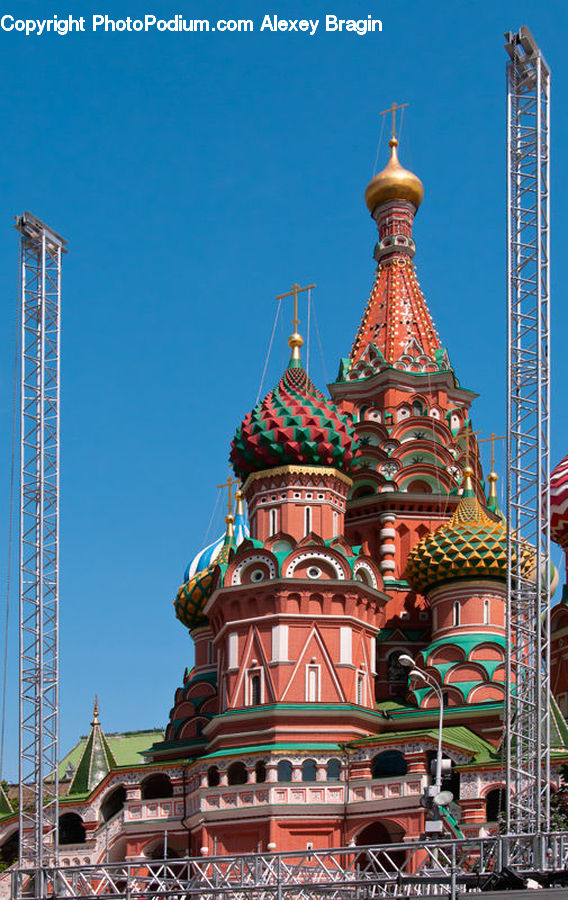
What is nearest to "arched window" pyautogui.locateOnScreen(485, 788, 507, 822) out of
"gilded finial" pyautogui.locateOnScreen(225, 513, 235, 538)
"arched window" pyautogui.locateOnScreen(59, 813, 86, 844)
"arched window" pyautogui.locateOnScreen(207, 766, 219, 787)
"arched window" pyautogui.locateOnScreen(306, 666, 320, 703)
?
"arched window" pyautogui.locateOnScreen(306, 666, 320, 703)

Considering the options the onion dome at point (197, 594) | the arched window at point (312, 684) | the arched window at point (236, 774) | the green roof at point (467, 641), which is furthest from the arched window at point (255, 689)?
the onion dome at point (197, 594)

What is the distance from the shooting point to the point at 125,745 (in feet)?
190

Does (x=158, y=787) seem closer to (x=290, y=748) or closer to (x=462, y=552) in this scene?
(x=290, y=748)

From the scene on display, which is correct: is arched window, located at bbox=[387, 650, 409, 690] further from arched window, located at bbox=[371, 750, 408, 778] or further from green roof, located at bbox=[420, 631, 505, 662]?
arched window, located at bbox=[371, 750, 408, 778]

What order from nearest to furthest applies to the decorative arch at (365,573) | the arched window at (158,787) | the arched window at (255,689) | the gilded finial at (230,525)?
the arched window at (255,689)
the decorative arch at (365,573)
the arched window at (158,787)
the gilded finial at (230,525)

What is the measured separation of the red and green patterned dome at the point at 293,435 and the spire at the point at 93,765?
32.2 feet

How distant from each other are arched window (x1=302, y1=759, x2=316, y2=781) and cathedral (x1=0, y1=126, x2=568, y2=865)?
7cm

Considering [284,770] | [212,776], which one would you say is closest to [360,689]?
[284,770]

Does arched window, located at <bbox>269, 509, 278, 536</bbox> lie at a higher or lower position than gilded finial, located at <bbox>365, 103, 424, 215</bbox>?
lower

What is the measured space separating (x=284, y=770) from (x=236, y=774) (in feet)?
5.45

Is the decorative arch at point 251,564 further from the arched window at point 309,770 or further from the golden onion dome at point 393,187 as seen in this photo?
the golden onion dome at point 393,187

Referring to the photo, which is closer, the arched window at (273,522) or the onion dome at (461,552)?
the onion dome at (461,552)

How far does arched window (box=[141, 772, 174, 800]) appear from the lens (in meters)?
47.6

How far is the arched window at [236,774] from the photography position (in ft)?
139
